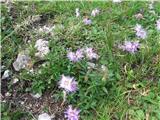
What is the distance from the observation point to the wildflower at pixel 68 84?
9.71ft

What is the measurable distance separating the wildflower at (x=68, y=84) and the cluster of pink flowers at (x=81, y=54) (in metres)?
0.22

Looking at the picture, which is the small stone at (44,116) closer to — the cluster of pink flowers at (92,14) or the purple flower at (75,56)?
the purple flower at (75,56)

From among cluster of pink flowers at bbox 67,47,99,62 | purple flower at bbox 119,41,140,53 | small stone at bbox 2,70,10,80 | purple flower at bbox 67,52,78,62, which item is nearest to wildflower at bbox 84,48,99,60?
cluster of pink flowers at bbox 67,47,99,62

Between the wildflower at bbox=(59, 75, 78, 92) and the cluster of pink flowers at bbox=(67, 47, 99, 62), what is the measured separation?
22cm

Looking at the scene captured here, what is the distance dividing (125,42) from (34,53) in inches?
30.2

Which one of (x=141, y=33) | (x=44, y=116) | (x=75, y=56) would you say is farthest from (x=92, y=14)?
(x=44, y=116)

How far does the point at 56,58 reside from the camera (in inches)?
126

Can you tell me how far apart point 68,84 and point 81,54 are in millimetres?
337

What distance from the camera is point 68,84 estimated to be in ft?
9.75

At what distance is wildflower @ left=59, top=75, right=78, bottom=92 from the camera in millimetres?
2961

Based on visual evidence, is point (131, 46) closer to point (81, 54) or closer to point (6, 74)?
point (81, 54)

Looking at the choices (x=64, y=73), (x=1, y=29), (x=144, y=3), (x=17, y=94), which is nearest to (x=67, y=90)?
(x=64, y=73)

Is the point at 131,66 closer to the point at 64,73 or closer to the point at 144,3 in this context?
the point at 64,73

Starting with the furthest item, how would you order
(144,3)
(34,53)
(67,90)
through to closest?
(144,3)
(34,53)
(67,90)
